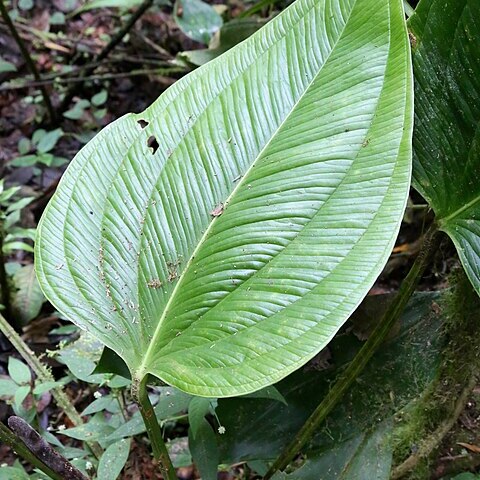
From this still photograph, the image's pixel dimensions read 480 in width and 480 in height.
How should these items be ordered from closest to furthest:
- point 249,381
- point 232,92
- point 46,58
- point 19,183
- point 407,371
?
1. point 249,381
2. point 232,92
3. point 407,371
4. point 19,183
5. point 46,58

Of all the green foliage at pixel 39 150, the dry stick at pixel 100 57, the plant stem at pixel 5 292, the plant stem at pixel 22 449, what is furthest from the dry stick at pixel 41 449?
the dry stick at pixel 100 57

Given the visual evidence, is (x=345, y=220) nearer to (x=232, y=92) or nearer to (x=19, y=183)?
Result: (x=232, y=92)

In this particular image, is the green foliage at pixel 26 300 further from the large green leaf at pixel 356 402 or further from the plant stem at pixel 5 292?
the large green leaf at pixel 356 402

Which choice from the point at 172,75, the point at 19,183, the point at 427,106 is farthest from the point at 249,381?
the point at 172,75

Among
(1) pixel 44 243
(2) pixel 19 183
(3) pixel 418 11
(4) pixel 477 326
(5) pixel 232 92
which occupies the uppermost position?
(3) pixel 418 11

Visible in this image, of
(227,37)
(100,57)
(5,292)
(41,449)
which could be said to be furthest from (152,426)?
(100,57)
